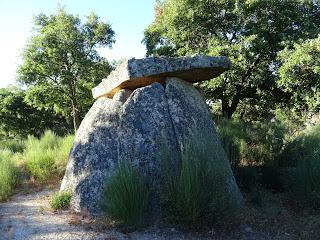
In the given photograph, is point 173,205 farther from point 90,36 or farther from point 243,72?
point 90,36

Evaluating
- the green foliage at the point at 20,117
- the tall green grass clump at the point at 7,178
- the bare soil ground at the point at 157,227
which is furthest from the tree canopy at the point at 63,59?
the bare soil ground at the point at 157,227

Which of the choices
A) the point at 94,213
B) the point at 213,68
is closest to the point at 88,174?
the point at 94,213

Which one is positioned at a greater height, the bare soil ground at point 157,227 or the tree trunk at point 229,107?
the tree trunk at point 229,107

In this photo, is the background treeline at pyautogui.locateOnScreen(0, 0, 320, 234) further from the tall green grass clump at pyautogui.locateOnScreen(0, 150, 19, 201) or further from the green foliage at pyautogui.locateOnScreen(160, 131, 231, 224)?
the green foliage at pyautogui.locateOnScreen(160, 131, 231, 224)

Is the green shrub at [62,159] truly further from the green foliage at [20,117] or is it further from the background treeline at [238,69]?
the green foliage at [20,117]

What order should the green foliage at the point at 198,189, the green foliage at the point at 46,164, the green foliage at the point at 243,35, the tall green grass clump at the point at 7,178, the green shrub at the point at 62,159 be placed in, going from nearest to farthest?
the green foliage at the point at 198,189, the tall green grass clump at the point at 7,178, the green foliage at the point at 46,164, the green shrub at the point at 62,159, the green foliage at the point at 243,35

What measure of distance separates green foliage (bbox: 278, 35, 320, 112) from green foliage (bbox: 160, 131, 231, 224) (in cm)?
778

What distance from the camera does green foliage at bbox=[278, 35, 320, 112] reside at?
11.7 m

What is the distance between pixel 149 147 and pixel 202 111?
133 centimetres

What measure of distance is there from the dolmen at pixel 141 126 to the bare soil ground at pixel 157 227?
0.35 m

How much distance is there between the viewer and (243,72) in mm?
14664

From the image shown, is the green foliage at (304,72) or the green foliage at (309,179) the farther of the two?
the green foliage at (304,72)

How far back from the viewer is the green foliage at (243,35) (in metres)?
13.7

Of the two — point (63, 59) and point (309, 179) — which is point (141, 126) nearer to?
point (309, 179)
